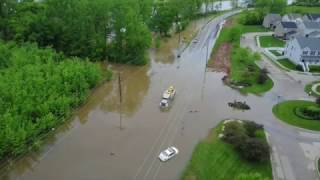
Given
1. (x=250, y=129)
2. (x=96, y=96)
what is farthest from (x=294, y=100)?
(x=96, y=96)

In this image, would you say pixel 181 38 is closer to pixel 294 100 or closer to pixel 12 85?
pixel 294 100

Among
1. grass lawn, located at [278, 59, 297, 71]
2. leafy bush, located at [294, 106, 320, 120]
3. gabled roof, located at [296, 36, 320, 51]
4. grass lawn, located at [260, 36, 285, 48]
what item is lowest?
leafy bush, located at [294, 106, 320, 120]

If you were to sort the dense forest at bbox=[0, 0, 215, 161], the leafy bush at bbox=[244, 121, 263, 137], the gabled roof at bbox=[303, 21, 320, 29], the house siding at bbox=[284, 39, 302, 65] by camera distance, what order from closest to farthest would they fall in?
the dense forest at bbox=[0, 0, 215, 161] < the leafy bush at bbox=[244, 121, 263, 137] < the house siding at bbox=[284, 39, 302, 65] < the gabled roof at bbox=[303, 21, 320, 29]

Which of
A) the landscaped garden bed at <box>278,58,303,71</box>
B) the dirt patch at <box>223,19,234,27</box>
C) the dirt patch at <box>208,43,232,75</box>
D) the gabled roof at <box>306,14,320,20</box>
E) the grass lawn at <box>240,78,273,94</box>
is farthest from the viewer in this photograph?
the dirt patch at <box>223,19,234,27</box>

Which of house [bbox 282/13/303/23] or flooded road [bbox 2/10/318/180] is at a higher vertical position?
house [bbox 282/13/303/23]

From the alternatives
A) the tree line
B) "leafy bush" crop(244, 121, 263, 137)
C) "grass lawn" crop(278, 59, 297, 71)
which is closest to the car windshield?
"leafy bush" crop(244, 121, 263, 137)

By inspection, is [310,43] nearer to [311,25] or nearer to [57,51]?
[311,25]

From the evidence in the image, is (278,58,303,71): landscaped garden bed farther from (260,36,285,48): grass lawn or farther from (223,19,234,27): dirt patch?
(223,19,234,27): dirt patch

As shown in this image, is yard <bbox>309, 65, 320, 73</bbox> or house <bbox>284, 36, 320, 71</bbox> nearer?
yard <bbox>309, 65, 320, 73</bbox>

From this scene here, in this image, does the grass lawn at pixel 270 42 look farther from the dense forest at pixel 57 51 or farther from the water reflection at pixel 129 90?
the water reflection at pixel 129 90
